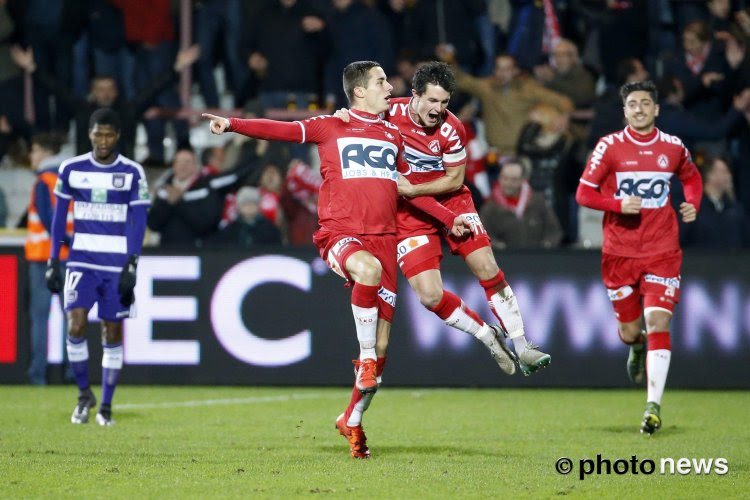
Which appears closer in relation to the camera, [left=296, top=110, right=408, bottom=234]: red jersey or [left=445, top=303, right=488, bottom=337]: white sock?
[left=296, top=110, right=408, bottom=234]: red jersey

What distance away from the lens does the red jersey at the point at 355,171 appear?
8.72 metres

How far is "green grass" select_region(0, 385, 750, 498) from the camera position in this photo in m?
7.24

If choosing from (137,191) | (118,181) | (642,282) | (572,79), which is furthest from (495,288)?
(572,79)

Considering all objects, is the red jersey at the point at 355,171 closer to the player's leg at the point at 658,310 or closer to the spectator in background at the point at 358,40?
the player's leg at the point at 658,310

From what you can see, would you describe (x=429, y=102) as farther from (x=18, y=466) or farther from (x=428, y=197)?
(x=18, y=466)

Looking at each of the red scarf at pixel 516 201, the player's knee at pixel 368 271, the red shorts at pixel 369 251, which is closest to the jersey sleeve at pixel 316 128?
the red shorts at pixel 369 251

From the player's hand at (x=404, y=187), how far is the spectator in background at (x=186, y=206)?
629 centimetres

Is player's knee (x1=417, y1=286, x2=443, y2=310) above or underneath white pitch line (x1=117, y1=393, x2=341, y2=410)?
above

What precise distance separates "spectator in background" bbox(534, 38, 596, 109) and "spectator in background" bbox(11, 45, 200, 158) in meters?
4.28

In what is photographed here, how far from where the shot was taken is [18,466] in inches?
314

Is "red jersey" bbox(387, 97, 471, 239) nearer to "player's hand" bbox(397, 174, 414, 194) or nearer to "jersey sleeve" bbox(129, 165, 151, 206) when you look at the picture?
"player's hand" bbox(397, 174, 414, 194)

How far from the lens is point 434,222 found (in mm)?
9633

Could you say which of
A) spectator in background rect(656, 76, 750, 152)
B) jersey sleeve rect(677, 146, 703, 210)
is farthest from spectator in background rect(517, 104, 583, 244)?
jersey sleeve rect(677, 146, 703, 210)

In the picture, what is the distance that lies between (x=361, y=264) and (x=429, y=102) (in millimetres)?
1333
